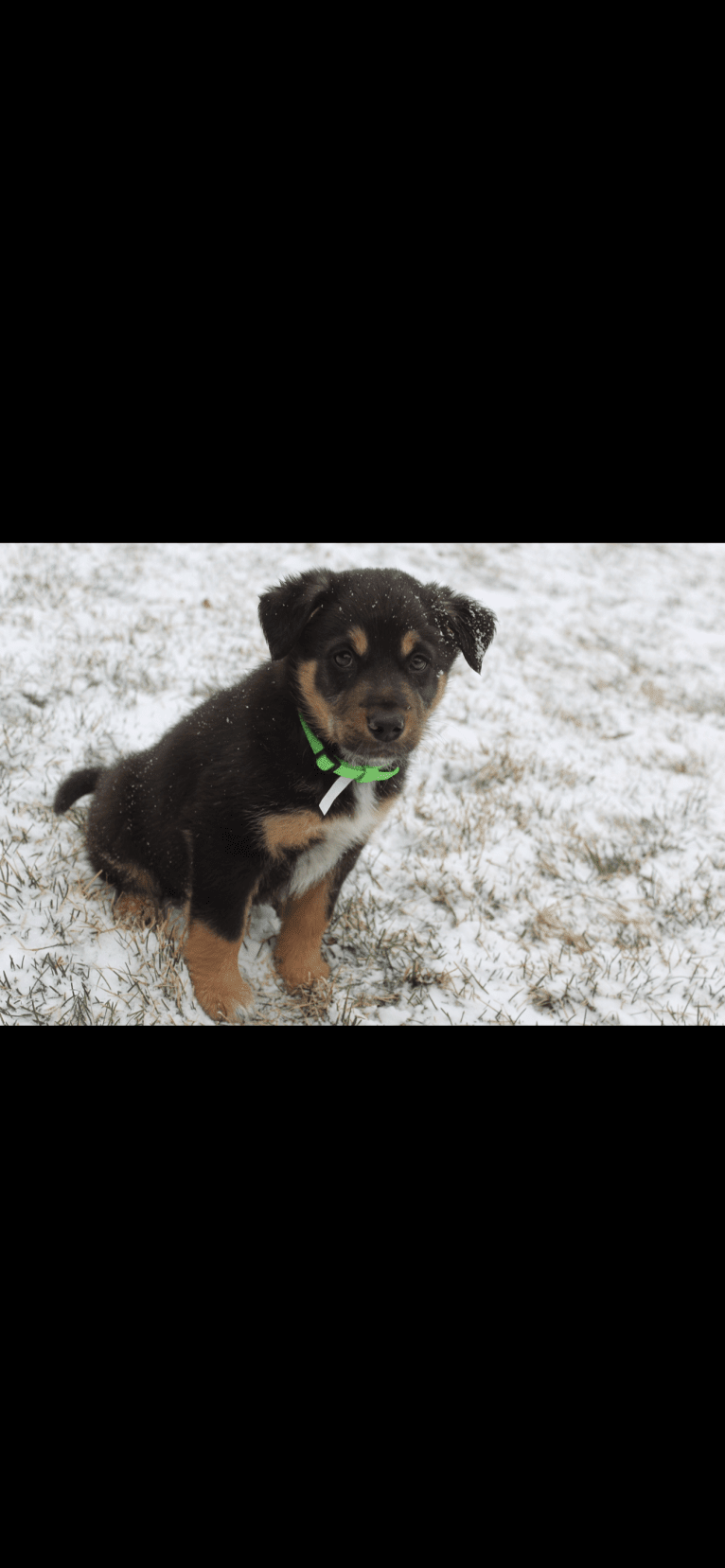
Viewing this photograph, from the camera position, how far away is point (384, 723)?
2.82m

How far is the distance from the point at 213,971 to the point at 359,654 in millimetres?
1335

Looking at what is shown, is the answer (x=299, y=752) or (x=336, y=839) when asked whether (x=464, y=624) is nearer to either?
(x=299, y=752)

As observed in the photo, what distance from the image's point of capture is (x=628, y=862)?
15.6 ft

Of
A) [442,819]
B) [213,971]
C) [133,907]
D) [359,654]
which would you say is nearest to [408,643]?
[359,654]

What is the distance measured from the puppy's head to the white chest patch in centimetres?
24

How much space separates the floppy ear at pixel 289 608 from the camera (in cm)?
300

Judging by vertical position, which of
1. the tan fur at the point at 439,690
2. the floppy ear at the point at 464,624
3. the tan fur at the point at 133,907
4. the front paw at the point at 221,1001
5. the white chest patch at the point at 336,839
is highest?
the floppy ear at the point at 464,624

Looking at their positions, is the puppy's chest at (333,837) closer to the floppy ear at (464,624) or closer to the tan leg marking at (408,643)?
the tan leg marking at (408,643)

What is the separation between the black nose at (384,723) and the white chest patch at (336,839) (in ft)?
1.30

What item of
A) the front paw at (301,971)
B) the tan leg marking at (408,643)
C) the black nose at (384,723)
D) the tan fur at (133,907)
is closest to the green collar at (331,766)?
the black nose at (384,723)

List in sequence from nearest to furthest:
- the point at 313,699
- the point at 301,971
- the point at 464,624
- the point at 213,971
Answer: the point at 313,699, the point at 213,971, the point at 464,624, the point at 301,971

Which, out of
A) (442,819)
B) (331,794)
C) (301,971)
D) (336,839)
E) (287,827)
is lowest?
(442,819)

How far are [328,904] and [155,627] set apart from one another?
3.61 metres

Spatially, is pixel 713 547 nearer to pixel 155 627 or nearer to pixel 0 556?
pixel 155 627
